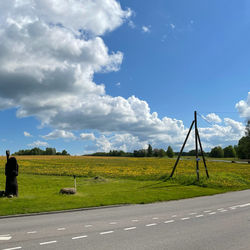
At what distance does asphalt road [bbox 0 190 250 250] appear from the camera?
8.26 meters

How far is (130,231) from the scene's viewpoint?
999cm

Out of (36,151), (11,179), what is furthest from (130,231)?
(36,151)

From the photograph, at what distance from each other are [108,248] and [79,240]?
1304 millimetres

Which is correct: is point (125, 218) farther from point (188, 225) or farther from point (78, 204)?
point (78, 204)

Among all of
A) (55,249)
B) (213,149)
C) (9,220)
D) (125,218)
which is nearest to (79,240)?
(55,249)

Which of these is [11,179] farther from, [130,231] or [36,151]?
[36,151]

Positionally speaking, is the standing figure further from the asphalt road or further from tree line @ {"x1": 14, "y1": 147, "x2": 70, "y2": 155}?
tree line @ {"x1": 14, "y1": 147, "x2": 70, "y2": 155}

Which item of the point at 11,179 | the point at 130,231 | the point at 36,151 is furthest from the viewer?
the point at 36,151

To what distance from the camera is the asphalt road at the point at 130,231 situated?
27.1 feet

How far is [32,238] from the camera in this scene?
9062mm

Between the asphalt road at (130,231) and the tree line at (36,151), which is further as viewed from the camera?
Result: the tree line at (36,151)

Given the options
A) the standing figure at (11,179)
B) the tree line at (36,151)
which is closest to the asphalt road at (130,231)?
the standing figure at (11,179)

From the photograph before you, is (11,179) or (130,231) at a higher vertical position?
(11,179)

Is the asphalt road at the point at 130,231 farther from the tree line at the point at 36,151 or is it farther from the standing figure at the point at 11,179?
the tree line at the point at 36,151
